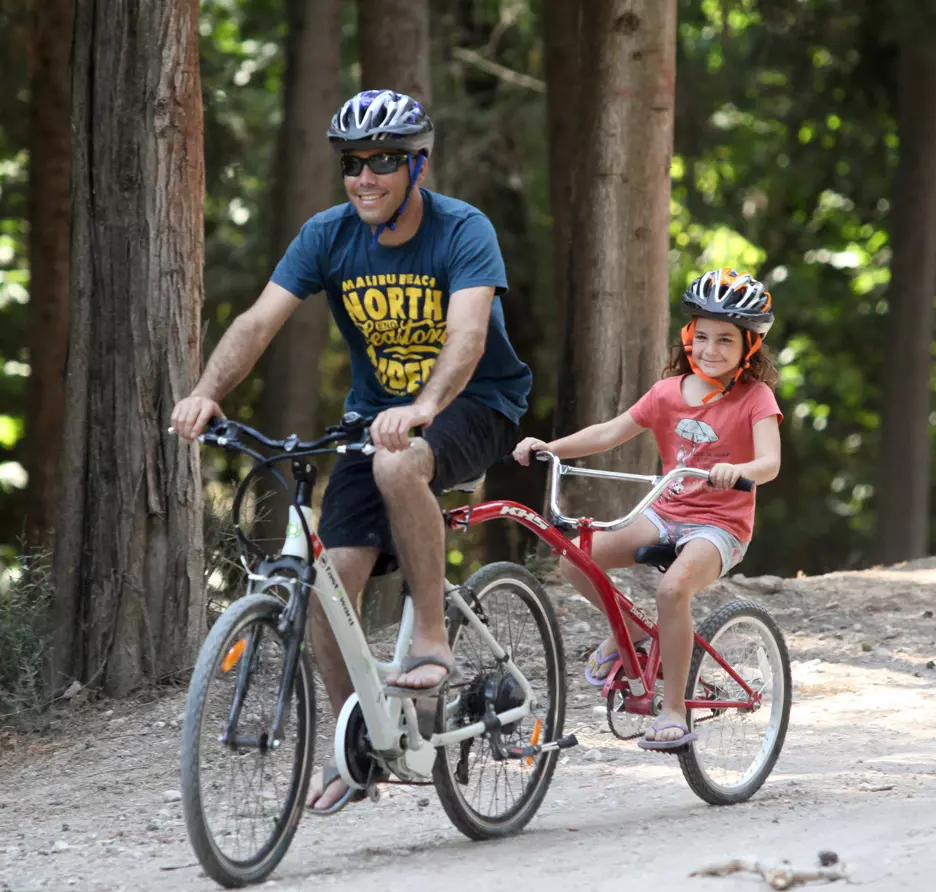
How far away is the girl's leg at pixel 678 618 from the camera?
5215 mm

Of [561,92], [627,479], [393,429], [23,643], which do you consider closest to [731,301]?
[627,479]

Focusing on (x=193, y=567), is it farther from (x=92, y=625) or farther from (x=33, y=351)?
(x=33, y=351)

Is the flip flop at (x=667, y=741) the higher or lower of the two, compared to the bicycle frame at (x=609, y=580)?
lower

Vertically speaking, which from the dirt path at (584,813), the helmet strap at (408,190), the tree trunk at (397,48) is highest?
the tree trunk at (397,48)

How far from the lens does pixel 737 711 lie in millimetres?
5746

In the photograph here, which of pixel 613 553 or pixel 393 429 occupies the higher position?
pixel 393 429

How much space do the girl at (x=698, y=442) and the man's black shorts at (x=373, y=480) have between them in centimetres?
46

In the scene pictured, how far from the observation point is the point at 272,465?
4.38 metres

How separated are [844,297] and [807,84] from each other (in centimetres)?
397

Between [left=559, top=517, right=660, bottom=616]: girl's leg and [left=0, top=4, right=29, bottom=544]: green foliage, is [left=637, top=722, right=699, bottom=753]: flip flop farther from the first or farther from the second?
[left=0, top=4, right=29, bottom=544]: green foliage

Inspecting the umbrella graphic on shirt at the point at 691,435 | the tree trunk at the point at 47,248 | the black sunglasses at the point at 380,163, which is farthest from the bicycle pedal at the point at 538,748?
the tree trunk at the point at 47,248

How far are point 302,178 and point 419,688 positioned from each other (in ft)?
28.3

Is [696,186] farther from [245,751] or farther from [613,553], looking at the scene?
[245,751]

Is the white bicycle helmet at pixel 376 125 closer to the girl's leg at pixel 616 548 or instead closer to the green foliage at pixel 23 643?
the girl's leg at pixel 616 548
